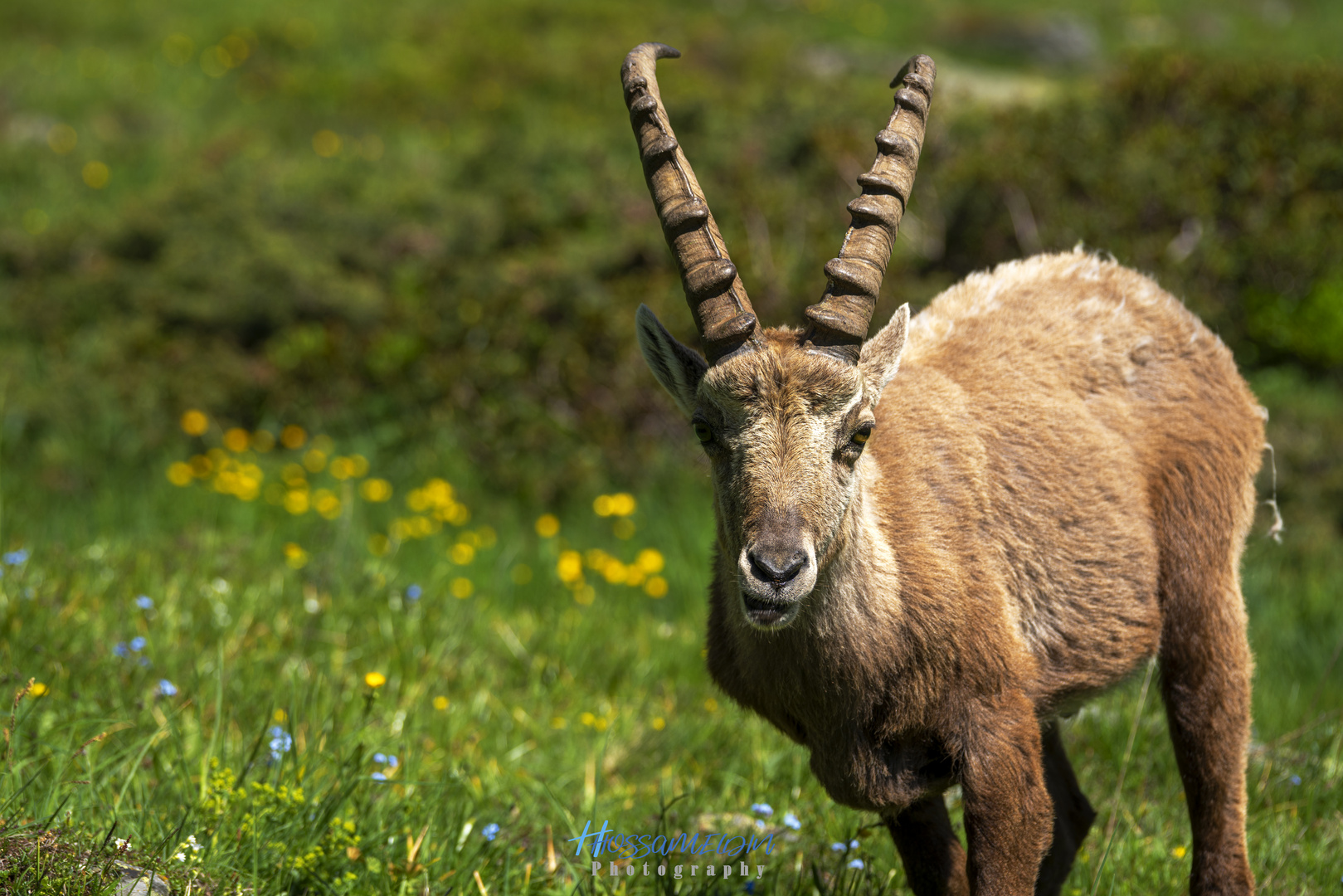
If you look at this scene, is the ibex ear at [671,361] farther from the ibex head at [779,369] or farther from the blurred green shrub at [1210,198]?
the blurred green shrub at [1210,198]

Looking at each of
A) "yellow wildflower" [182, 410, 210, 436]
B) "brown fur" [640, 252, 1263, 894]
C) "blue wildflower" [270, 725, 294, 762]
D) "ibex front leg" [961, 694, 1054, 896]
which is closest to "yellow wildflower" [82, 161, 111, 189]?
"yellow wildflower" [182, 410, 210, 436]

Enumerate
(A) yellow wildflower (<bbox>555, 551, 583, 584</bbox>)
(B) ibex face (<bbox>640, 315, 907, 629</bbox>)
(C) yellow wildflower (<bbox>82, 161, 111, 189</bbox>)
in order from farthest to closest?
(C) yellow wildflower (<bbox>82, 161, 111, 189</bbox>), (A) yellow wildflower (<bbox>555, 551, 583, 584</bbox>), (B) ibex face (<bbox>640, 315, 907, 629</bbox>)

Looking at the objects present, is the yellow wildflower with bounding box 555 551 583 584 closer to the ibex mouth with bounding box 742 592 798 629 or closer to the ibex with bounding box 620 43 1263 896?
the ibex with bounding box 620 43 1263 896

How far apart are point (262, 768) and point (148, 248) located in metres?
7.28

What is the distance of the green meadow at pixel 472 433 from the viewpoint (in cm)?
389

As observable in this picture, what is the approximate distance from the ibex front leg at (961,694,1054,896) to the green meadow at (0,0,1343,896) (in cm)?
49

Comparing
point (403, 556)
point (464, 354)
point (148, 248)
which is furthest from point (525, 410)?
point (148, 248)

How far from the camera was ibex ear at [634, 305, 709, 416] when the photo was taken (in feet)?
11.6

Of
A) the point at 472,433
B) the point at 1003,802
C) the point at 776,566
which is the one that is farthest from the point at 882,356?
the point at 472,433

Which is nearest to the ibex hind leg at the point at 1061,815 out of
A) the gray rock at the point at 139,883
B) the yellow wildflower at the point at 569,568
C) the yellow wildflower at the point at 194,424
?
the gray rock at the point at 139,883

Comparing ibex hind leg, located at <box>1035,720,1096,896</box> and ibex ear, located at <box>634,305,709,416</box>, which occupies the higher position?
ibex ear, located at <box>634,305,709,416</box>

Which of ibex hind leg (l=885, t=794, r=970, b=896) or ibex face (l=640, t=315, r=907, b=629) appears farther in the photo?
ibex hind leg (l=885, t=794, r=970, b=896)

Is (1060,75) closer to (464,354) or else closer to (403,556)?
(464,354)

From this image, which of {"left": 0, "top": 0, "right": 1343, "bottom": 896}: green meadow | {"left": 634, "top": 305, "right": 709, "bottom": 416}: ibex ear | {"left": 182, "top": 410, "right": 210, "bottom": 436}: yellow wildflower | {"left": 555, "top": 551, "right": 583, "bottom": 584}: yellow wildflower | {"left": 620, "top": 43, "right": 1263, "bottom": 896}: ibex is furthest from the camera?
{"left": 182, "top": 410, "right": 210, "bottom": 436}: yellow wildflower
